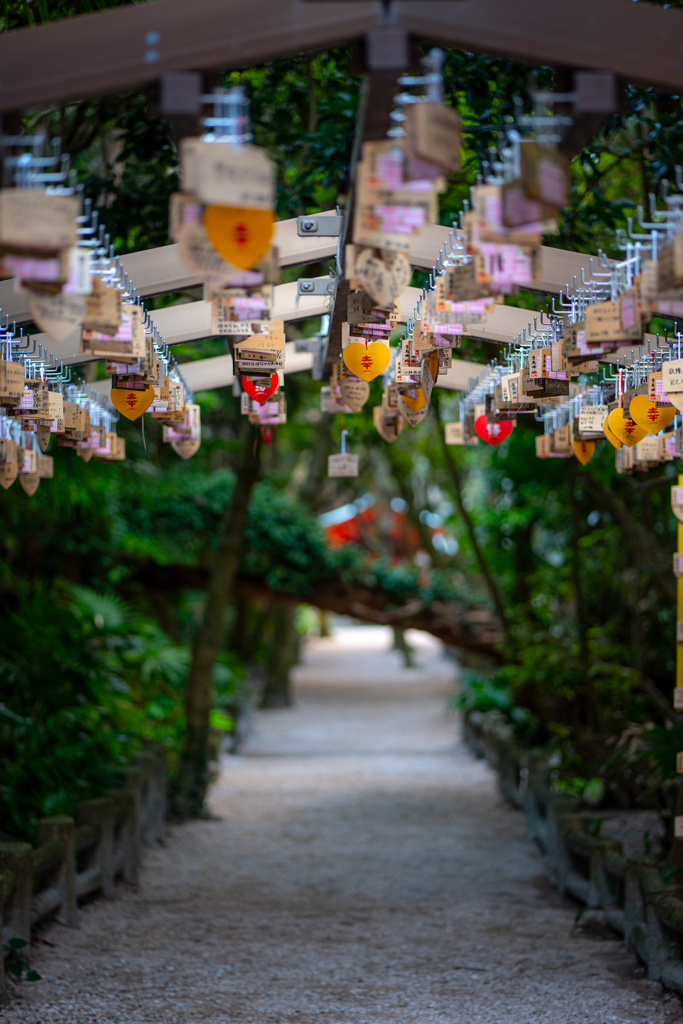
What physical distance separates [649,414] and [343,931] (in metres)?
2.96

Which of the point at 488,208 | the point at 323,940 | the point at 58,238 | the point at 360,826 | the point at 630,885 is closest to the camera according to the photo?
the point at 58,238

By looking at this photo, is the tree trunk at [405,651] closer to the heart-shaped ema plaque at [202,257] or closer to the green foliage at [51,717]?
the green foliage at [51,717]

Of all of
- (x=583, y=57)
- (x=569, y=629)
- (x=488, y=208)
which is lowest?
(x=569, y=629)

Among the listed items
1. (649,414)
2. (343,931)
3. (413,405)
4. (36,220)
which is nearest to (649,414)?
(649,414)

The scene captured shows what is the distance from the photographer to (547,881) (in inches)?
210

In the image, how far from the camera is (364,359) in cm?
314

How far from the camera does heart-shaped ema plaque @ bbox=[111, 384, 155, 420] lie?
304cm

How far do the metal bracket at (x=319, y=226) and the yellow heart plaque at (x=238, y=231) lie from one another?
1166 mm

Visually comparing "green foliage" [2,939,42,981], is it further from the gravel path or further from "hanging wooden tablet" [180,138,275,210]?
"hanging wooden tablet" [180,138,275,210]

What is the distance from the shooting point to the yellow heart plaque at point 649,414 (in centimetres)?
312

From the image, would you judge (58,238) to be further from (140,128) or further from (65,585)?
(65,585)

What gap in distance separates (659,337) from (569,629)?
4.91 metres

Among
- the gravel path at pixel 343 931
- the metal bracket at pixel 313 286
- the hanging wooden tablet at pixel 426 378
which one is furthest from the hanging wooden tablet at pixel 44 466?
the gravel path at pixel 343 931

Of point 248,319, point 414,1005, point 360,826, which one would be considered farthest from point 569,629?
point 248,319
